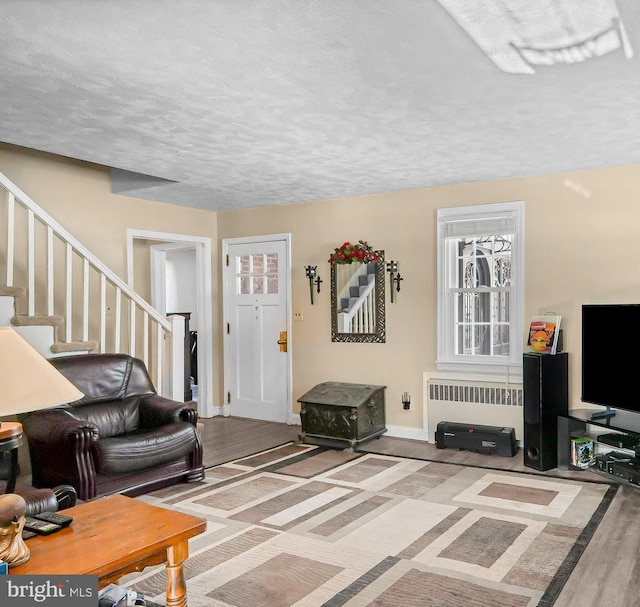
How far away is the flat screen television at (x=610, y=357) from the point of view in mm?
4316

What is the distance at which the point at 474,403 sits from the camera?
5395 mm

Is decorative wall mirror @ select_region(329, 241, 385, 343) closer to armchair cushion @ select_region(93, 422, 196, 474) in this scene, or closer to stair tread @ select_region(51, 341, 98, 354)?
armchair cushion @ select_region(93, 422, 196, 474)

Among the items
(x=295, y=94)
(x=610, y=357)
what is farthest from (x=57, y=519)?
(x=610, y=357)

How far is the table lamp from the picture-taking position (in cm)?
165

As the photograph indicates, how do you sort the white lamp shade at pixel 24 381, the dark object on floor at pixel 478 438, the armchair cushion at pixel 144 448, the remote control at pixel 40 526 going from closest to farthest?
the white lamp shade at pixel 24 381 < the remote control at pixel 40 526 < the armchair cushion at pixel 144 448 < the dark object on floor at pixel 478 438

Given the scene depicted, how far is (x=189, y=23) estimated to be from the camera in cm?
231

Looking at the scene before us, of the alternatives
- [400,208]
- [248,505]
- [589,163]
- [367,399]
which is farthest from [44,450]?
[589,163]

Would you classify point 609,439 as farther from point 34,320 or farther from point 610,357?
point 34,320

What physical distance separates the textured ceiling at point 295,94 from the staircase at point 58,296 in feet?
2.31

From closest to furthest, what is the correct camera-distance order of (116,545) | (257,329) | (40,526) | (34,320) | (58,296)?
(116,545), (40,526), (34,320), (58,296), (257,329)

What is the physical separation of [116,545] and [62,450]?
192 centimetres

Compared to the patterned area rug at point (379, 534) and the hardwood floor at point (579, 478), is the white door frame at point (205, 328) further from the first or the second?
the patterned area rug at point (379, 534)

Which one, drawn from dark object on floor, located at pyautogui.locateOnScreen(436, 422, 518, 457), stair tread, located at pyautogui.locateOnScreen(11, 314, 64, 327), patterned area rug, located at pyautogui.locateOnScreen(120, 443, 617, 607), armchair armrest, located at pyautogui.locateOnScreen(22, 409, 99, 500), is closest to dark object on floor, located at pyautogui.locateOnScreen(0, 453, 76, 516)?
patterned area rug, located at pyautogui.locateOnScreen(120, 443, 617, 607)

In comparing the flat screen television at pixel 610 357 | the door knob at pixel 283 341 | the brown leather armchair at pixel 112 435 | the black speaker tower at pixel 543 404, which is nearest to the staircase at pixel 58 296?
→ the brown leather armchair at pixel 112 435
